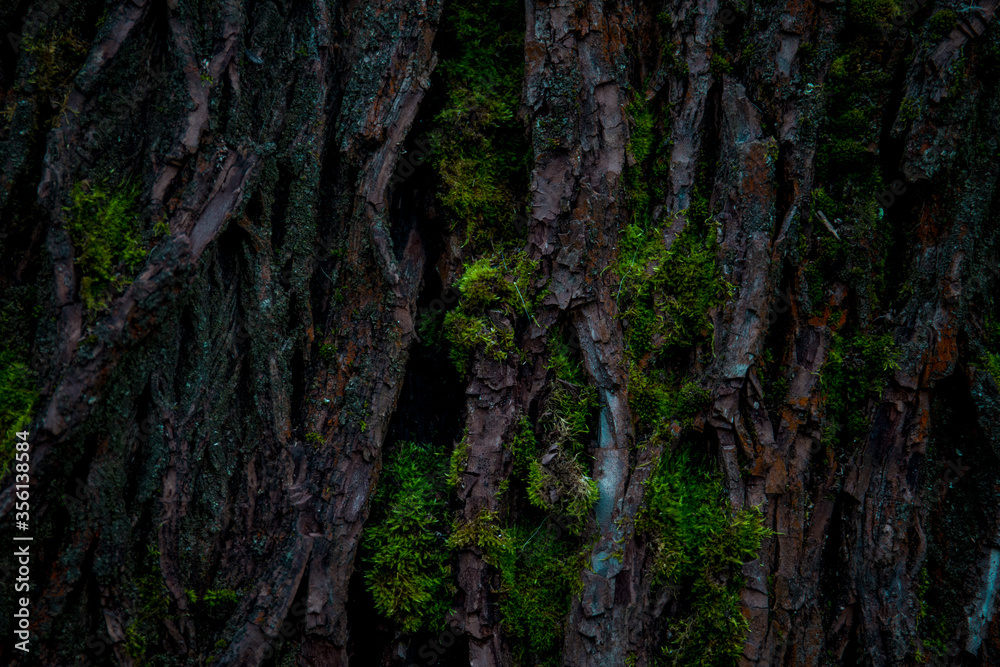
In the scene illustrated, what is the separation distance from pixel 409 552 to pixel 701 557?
1313mm

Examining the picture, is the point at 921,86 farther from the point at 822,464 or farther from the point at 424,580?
the point at 424,580

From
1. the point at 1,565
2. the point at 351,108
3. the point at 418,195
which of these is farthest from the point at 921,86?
the point at 1,565

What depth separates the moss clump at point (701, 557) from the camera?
2.23 m

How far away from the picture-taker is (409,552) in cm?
234

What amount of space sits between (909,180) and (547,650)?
9.14 feet

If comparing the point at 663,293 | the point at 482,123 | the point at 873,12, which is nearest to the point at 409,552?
the point at 663,293

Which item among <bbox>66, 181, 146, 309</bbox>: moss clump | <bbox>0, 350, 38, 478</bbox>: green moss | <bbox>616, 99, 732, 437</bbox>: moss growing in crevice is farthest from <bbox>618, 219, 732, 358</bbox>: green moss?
<bbox>0, 350, 38, 478</bbox>: green moss

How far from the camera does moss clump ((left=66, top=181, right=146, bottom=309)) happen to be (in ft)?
6.95

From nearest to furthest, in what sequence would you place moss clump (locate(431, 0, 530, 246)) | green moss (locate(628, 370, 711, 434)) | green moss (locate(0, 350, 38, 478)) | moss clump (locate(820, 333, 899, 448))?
green moss (locate(0, 350, 38, 478)) < green moss (locate(628, 370, 711, 434)) < moss clump (locate(820, 333, 899, 448)) < moss clump (locate(431, 0, 530, 246))

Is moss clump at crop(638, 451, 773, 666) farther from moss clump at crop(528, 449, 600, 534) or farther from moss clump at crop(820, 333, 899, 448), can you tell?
moss clump at crop(820, 333, 899, 448)

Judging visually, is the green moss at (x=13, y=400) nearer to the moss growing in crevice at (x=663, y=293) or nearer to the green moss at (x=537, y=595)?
the green moss at (x=537, y=595)

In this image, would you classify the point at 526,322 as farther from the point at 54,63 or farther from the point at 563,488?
the point at 54,63

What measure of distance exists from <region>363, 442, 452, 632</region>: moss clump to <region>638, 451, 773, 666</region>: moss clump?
0.95 m

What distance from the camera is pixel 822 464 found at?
8.00ft
